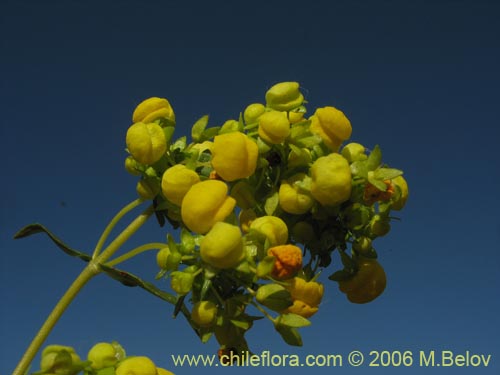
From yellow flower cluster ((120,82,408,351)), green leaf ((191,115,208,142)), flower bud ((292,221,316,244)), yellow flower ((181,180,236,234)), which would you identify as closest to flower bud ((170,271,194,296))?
yellow flower cluster ((120,82,408,351))

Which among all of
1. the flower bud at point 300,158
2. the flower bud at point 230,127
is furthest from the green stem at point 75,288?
the flower bud at point 300,158

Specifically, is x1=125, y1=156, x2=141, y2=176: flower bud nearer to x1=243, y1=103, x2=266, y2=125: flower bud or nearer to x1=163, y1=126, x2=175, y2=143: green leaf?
x1=163, y1=126, x2=175, y2=143: green leaf

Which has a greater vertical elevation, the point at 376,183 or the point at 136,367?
the point at 376,183

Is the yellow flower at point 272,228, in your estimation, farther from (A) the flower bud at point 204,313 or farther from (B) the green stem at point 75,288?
(B) the green stem at point 75,288

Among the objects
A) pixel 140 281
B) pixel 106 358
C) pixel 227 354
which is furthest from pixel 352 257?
pixel 106 358

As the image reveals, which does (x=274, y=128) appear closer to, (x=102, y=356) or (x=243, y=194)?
(x=243, y=194)

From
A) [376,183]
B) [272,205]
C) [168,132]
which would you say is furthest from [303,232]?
[168,132]
